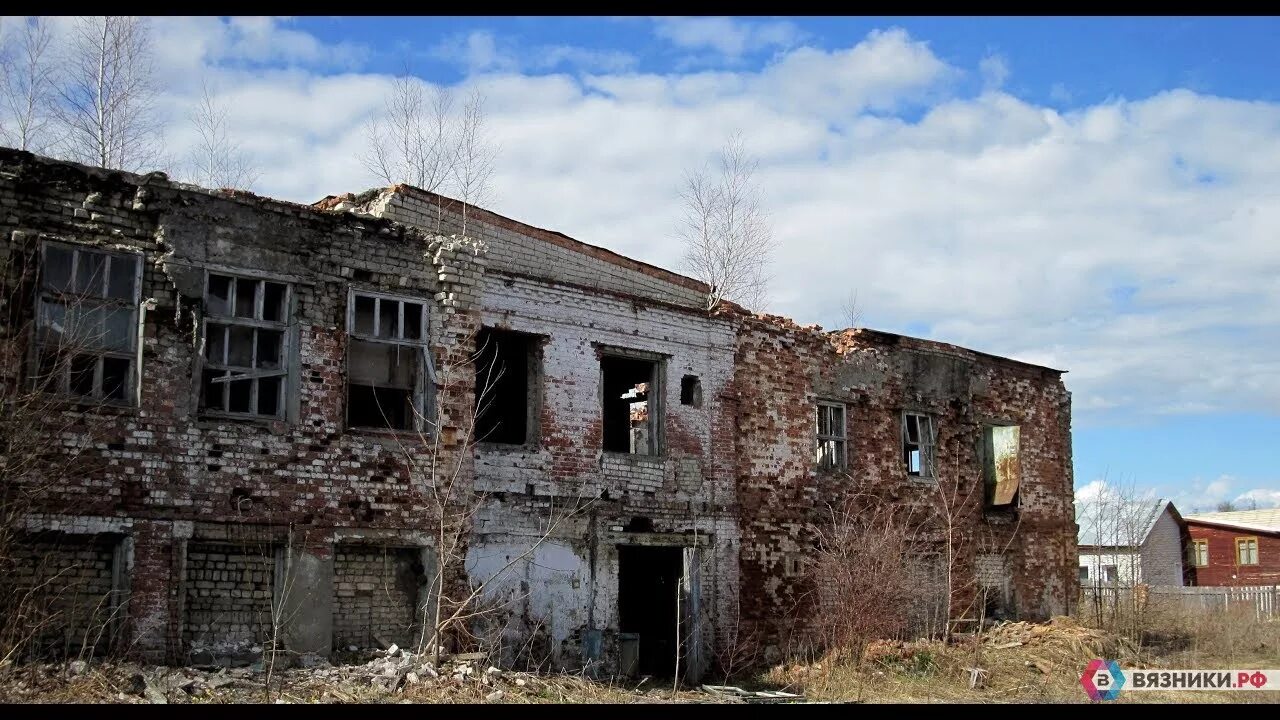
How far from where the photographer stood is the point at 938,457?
1941 cm

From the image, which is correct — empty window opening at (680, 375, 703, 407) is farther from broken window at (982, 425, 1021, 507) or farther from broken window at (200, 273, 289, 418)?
broken window at (982, 425, 1021, 507)

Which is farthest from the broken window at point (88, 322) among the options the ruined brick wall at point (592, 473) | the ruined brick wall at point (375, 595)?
the ruined brick wall at point (592, 473)

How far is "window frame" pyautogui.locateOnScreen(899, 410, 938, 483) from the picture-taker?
18984 millimetres

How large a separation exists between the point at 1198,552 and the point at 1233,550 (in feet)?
5.65

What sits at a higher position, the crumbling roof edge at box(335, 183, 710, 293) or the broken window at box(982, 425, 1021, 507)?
the crumbling roof edge at box(335, 183, 710, 293)

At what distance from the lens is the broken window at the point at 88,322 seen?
11.0m

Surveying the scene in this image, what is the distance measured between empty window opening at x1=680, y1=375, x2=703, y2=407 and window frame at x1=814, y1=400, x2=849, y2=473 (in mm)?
2232

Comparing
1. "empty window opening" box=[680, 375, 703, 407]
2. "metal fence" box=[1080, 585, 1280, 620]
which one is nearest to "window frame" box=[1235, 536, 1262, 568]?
"metal fence" box=[1080, 585, 1280, 620]

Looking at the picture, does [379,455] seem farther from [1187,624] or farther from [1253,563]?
[1253,563]

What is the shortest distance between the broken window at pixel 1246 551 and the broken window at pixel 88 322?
1688 inches

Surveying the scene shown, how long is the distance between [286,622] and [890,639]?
804 centimetres

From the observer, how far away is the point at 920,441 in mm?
19188

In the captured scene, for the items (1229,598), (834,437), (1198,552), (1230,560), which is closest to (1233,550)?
(1230,560)

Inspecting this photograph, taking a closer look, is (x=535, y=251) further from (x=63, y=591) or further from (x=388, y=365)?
(x=63, y=591)
